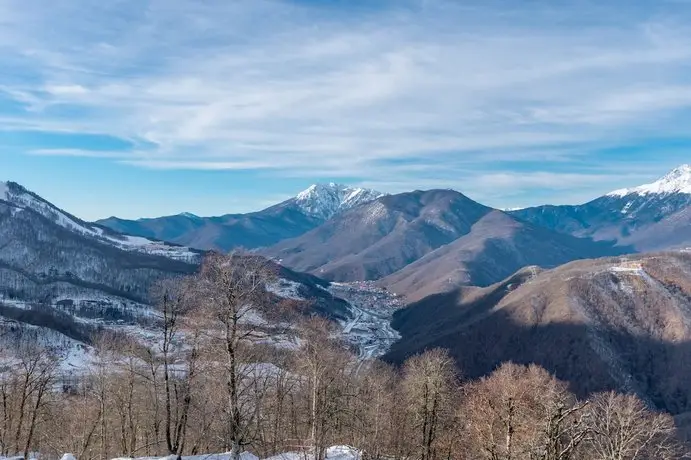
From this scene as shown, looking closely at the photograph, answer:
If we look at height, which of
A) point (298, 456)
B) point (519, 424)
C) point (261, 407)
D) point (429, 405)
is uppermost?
point (261, 407)

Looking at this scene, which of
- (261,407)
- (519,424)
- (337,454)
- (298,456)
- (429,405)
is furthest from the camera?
(429,405)

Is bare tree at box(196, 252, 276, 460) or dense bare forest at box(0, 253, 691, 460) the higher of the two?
bare tree at box(196, 252, 276, 460)

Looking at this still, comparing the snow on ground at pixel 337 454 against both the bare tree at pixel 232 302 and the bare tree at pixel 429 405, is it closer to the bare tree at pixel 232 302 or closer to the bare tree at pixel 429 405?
the bare tree at pixel 232 302

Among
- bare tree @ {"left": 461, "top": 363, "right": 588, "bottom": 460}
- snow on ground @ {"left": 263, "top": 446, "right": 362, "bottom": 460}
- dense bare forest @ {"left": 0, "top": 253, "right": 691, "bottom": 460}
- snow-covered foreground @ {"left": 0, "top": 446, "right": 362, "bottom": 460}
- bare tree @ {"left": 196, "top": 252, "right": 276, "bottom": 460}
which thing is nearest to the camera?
bare tree @ {"left": 196, "top": 252, "right": 276, "bottom": 460}

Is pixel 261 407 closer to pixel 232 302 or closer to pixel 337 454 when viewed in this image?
pixel 337 454

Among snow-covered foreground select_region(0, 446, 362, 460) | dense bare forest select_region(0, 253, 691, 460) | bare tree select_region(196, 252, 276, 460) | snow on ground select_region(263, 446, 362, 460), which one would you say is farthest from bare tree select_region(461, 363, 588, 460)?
bare tree select_region(196, 252, 276, 460)

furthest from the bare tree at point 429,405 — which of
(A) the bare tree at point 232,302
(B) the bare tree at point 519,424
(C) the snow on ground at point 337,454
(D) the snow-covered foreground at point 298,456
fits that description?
(A) the bare tree at point 232,302

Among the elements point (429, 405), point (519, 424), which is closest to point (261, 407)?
point (429, 405)

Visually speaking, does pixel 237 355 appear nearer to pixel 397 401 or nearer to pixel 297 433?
pixel 297 433

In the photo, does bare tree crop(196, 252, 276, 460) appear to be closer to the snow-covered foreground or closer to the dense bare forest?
the dense bare forest
